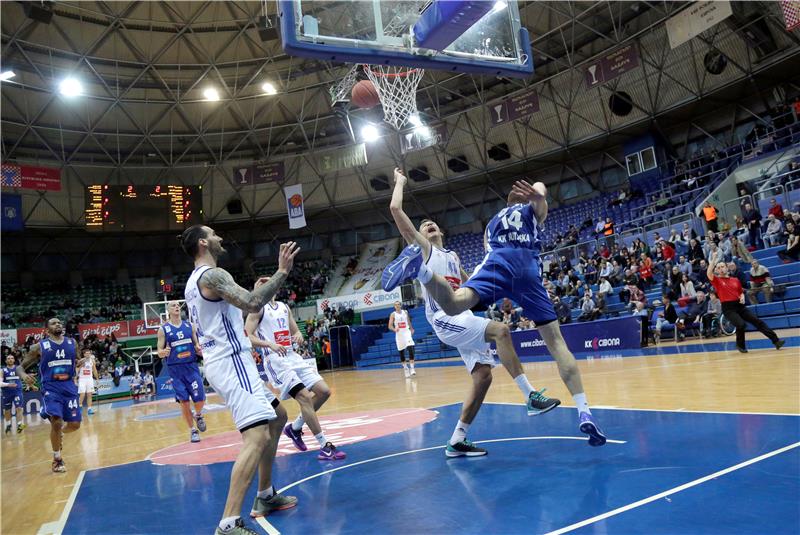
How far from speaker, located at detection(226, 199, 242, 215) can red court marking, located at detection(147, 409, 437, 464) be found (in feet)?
87.7

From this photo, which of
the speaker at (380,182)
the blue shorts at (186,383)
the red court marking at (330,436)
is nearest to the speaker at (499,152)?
the speaker at (380,182)

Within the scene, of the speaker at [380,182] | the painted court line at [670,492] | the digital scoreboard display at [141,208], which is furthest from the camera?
the speaker at [380,182]

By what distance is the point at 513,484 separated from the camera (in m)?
3.62

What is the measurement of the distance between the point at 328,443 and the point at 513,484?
2.23 m

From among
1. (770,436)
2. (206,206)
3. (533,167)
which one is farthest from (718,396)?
(206,206)

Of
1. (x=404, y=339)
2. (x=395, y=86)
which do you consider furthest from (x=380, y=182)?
(x=395, y=86)

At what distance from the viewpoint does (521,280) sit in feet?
14.8

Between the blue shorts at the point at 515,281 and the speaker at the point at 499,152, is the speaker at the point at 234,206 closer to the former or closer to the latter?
the speaker at the point at 499,152

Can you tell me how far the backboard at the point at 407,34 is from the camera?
618 cm

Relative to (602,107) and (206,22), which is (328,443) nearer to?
(206,22)

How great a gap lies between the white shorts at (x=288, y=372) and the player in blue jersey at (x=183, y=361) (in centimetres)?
311

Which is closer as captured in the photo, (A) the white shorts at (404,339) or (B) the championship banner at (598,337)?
(B) the championship banner at (598,337)

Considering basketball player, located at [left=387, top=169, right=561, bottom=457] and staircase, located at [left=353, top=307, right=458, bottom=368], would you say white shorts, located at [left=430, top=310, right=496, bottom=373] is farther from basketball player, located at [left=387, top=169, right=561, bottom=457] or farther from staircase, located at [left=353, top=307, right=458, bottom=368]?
staircase, located at [left=353, top=307, right=458, bottom=368]

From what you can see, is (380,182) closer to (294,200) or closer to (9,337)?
(294,200)
